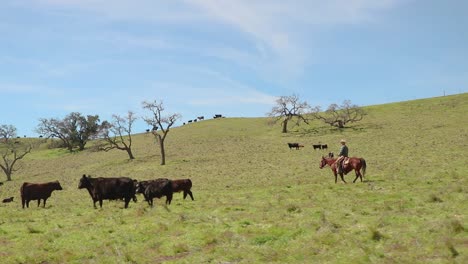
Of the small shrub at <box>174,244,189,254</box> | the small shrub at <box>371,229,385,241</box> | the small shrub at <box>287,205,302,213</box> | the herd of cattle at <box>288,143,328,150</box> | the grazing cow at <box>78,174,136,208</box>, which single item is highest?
the herd of cattle at <box>288,143,328,150</box>

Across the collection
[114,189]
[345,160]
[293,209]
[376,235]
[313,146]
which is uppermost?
[345,160]

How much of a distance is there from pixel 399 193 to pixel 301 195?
4.41 m

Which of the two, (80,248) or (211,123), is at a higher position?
(211,123)

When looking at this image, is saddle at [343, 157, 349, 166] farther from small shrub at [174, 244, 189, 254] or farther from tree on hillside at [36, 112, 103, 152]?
tree on hillside at [36, 112, 103, 152]

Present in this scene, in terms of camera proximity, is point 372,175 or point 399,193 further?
point 372,175

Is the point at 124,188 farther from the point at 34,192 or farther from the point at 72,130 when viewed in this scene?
the point at 72,130

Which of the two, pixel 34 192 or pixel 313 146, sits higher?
pixel 313 146

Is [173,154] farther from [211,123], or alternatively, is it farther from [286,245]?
[286,245]

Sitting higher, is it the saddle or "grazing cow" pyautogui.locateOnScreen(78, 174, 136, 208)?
the saddle

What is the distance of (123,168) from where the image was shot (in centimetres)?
5403

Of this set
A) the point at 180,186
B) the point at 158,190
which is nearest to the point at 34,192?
the point at 180,186

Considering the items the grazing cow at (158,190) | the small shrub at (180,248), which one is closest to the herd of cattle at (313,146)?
the grazing cow at (158,190)

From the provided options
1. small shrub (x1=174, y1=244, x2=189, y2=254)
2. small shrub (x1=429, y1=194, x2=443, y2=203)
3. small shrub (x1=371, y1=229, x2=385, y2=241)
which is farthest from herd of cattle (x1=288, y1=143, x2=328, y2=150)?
small shrub (x1=174, y1=244, x2=189, y2=254)

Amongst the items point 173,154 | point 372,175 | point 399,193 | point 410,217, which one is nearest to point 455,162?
point 372,175
